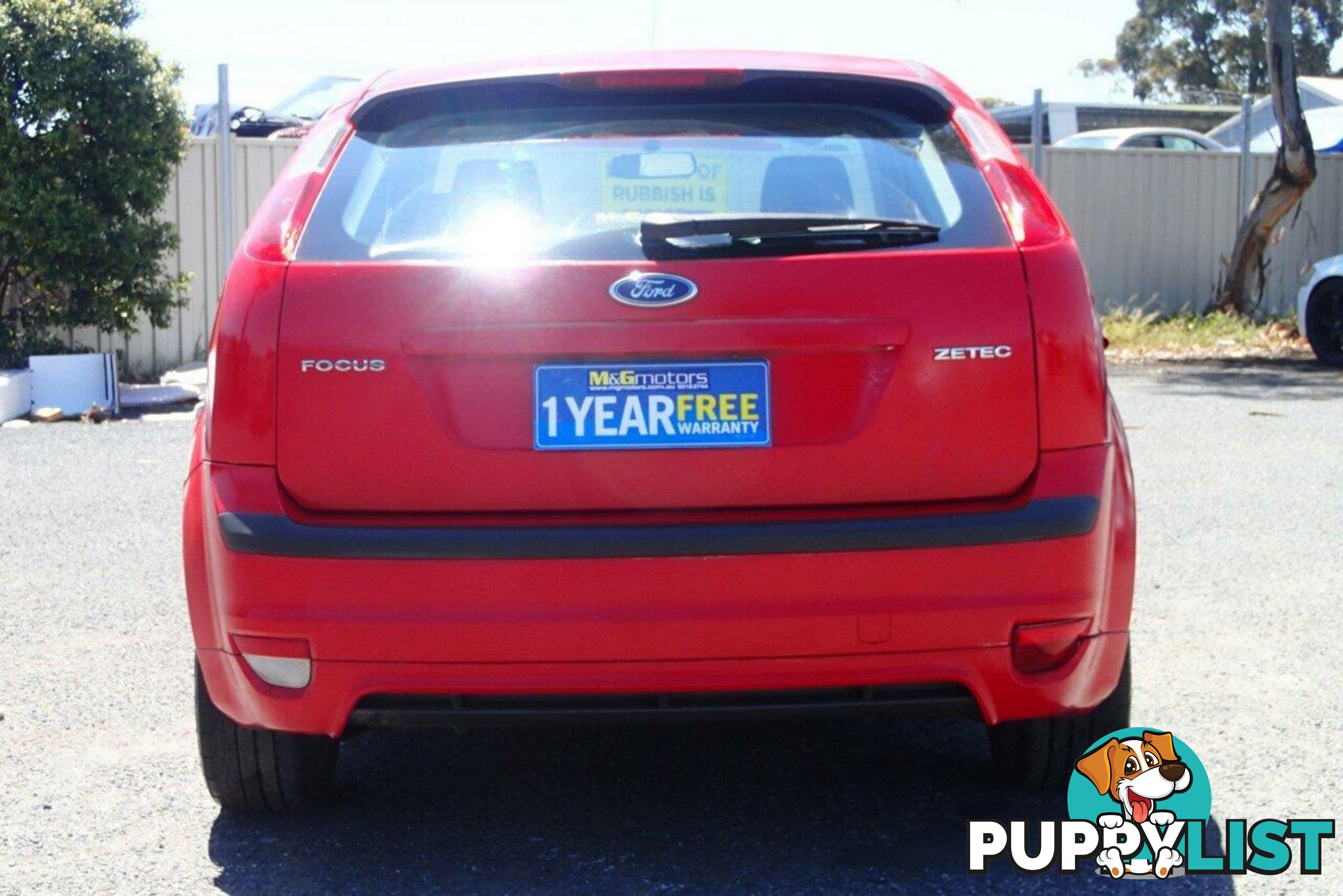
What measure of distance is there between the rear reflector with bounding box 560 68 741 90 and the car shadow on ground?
4.25 feet

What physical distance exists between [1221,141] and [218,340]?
26.4 meters

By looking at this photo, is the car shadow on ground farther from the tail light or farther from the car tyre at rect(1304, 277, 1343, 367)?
the car tyre at rect(1304, 277, 1343, 367)

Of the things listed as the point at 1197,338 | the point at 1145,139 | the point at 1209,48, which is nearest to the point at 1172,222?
the point at 1197,338

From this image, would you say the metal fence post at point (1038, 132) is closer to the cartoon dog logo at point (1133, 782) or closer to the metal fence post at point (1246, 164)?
the metal fence post at point (1246, 164)

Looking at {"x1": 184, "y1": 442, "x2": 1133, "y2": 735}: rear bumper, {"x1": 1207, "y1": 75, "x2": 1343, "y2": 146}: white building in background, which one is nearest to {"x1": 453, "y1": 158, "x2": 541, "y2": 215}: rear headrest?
{"x1": 184, "y1": 442, "x2": 1133, "y2": 735}: rear bumper

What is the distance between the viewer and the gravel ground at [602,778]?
10.8 feet

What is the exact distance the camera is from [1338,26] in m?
48.6

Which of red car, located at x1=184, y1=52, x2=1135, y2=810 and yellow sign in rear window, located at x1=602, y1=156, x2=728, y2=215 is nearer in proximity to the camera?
red car, located at x1=184, y1=52, x2=1135, y2=810

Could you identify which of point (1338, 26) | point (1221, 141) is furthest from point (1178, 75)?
point (1221, 141)

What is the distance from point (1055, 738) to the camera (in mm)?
3551

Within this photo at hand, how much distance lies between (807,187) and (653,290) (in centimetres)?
49

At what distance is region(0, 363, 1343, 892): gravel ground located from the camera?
3279 millimetres

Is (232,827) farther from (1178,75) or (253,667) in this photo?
(1178,75)

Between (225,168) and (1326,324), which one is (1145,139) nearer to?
(1326,324)
